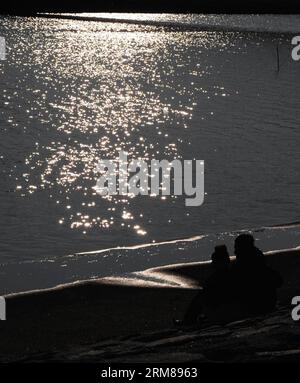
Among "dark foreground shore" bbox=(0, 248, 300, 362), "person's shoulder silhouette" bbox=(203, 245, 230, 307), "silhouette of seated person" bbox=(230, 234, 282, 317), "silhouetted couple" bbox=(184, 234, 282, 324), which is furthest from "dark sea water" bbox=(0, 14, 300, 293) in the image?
"silhouette of seated person" bbox=(230, 234, 282, 317)

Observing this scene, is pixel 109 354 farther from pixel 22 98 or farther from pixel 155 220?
pixel 22 98

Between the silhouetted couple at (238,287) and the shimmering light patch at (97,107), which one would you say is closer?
the silhouetted couple at (238,287)

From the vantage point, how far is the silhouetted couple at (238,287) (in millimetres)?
20922

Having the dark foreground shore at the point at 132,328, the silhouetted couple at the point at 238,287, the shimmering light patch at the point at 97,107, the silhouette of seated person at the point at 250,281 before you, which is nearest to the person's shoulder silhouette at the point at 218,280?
the silhouetted couple at the point at 238,287

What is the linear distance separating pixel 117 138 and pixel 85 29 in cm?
7374

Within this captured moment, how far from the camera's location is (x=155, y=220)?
37.5 metres

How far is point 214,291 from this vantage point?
2119 cm

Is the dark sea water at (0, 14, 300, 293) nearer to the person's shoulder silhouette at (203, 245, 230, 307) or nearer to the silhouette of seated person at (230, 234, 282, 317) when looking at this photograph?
the person's shoulder silhouette at (203, 245, 230, 307)

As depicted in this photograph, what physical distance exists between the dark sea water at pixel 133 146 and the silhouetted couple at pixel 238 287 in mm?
6480

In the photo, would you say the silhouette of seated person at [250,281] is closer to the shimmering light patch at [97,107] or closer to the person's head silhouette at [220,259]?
the person's head silhouette at [220,259]

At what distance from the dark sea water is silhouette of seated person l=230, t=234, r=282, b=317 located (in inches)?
269

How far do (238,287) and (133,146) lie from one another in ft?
104

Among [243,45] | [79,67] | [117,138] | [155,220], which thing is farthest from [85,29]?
[155,220]

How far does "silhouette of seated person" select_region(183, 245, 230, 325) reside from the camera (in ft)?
68.6
